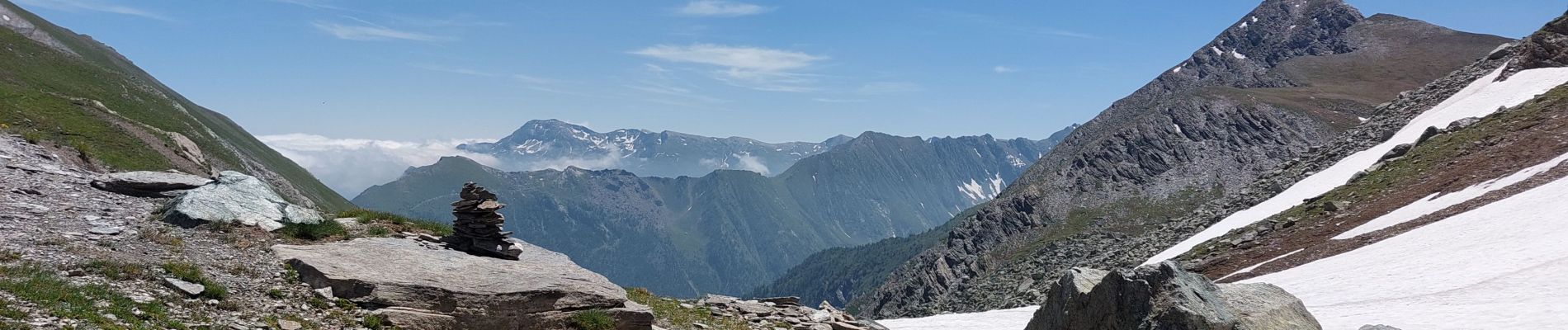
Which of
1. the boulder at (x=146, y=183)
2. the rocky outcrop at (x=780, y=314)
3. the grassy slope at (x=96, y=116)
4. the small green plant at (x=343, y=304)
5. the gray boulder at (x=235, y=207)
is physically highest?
the grassy slope at (x=96, y=116)

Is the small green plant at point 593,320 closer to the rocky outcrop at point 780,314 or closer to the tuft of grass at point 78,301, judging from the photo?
the tuft of grass at point 78,301

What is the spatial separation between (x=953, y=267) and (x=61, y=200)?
155m

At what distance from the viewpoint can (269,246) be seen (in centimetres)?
2177

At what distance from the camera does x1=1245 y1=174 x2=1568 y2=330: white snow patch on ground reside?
2364 cm

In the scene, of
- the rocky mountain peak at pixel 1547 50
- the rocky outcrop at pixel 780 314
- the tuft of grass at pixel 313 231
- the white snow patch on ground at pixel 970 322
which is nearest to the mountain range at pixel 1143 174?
the rocky mountain peak at pixel 1547 50

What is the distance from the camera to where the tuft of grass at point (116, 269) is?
17.5 meters

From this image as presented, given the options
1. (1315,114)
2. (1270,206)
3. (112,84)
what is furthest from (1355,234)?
(1315,114)

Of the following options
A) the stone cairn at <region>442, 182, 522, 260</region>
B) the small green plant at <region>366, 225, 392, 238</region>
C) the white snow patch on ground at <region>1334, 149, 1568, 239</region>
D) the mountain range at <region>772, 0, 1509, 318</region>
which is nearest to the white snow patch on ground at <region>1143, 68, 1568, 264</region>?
the white snow patch on ground at <region>1334, 149, 1568, 239</region>

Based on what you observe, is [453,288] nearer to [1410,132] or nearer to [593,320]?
[593,320]

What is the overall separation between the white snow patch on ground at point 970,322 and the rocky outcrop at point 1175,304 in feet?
65.1

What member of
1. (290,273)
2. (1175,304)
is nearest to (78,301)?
(290,273)

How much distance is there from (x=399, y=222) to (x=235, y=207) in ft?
15.4

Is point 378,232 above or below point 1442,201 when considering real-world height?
above

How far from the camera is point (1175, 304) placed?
1766 centimetres
